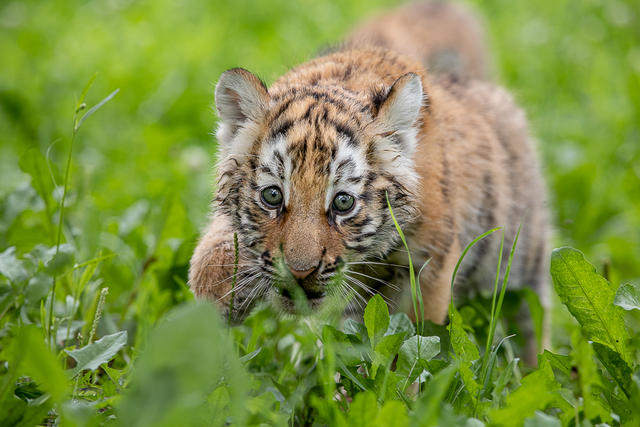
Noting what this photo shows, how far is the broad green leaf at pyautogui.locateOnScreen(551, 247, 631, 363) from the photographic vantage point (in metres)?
2.65

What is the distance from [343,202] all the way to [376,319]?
605mm

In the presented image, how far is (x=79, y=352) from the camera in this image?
8.13 ft

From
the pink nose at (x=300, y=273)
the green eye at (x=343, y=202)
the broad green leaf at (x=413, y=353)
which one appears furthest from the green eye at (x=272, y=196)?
the broad green leaf at (x=413, y=353)

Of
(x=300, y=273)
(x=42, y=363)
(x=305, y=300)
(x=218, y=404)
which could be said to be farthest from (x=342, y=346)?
(x=42, y=363)

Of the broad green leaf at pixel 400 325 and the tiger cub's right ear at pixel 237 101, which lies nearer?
the broad green leaf at pixel 400 325

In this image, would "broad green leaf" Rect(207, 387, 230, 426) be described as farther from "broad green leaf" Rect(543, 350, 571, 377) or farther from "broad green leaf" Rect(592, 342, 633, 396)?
"broad green leaf" Rect(592, 342, 633, 396)

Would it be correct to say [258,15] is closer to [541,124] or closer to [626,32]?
[541,124]

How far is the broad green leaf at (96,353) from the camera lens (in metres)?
2.45

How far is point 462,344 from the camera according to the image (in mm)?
2631

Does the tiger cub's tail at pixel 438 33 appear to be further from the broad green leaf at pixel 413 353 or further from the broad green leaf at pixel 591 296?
the broad green leaf at pixel 413 353

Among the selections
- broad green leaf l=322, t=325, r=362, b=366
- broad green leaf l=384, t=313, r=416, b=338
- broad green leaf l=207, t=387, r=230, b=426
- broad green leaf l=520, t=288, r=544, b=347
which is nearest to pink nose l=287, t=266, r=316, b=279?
broad green leaf l=322, t=325, r=362, b=366

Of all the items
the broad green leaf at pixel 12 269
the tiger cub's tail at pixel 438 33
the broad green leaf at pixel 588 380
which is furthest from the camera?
the tiger cub's tail at pixel 438 33

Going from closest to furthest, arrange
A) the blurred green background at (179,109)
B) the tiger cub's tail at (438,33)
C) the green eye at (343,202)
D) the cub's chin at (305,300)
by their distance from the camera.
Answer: the cub's chin at (305,300)
the green eye at (343,202)
the blurred green background at (179,109)
the tiger cub's tail at (438,33)

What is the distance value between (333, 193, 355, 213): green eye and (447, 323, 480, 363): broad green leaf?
0.76m
